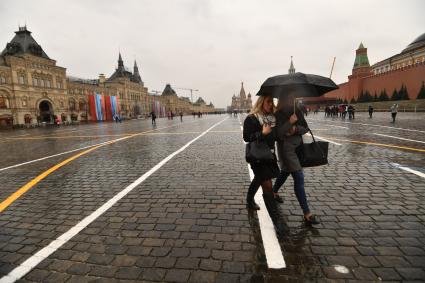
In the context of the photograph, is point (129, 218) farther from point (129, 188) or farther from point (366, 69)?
point (366, 69)

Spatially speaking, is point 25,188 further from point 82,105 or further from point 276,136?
point 82,105

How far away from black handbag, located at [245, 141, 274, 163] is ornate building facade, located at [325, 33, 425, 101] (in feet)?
143

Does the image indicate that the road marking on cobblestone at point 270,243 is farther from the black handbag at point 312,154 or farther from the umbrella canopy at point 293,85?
the umbrella canopy at point 293,85

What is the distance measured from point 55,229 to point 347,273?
361 cm

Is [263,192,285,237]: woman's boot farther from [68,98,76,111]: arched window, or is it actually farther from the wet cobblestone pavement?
[68,98,76,111]: arched window

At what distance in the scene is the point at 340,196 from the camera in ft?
14.7

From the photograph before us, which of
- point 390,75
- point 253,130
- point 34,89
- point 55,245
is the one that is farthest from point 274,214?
point 390,75

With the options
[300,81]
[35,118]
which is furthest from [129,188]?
[35,118]

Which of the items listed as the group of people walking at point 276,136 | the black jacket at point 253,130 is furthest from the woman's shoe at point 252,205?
the black jacket at point 253,130

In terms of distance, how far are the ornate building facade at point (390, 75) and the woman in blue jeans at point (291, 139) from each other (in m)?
42.9

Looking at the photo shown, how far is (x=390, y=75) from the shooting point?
175 feet

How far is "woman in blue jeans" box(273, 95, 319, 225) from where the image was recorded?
11.3 ft

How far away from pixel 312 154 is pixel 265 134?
34.4 inches

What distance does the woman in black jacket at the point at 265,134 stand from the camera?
327 cm
